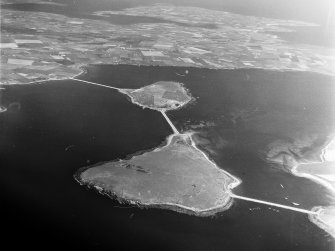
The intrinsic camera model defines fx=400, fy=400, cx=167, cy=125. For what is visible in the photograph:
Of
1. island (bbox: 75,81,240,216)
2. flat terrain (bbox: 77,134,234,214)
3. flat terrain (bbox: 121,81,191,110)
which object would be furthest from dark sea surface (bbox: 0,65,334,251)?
flat terrain (bbox: 121,81,191,110)

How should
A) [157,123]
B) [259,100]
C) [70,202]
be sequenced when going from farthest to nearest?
[259,100], [157,123], [70,202]

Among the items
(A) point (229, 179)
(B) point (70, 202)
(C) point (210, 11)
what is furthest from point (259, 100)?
(C) point (210, 11)

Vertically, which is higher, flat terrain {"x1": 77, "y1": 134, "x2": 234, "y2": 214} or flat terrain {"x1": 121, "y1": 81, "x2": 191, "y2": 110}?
flat terrain {"x1": 121, "y1": 81, "x2": 191, "y2": 110}

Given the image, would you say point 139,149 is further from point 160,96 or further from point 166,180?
point 160,96

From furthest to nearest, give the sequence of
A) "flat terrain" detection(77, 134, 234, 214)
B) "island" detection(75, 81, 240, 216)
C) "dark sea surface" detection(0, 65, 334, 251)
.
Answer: "flat terrain" detection(77, 134, 234, 214) < "island" detection(75, 81, 240, 216) < "dark sea surface" detection(0, 65, 334, 251)

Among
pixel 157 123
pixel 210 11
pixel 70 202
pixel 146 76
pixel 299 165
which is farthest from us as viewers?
pixel 210 11

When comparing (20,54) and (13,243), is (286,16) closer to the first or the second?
(20,54)

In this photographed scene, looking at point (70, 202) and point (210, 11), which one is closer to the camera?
point (70, 202)

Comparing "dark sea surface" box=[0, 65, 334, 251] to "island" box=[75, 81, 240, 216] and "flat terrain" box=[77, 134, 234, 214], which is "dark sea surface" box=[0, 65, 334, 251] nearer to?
"island" box=[75, 81, 240, 216]
